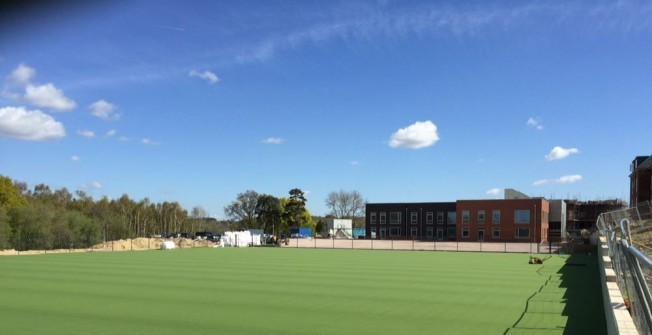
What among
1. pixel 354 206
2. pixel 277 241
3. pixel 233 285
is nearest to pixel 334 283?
pixel 233 285

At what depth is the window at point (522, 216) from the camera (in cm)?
8331

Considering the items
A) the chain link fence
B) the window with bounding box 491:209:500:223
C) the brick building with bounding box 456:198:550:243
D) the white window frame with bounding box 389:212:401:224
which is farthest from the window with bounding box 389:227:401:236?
the chain link fence

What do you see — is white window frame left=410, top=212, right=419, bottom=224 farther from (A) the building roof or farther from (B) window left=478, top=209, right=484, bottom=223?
(A) the building roof

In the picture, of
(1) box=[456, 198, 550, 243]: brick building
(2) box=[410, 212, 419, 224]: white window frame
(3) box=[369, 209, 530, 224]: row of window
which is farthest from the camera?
(2) box=[410, 212, 419, 224]: white window frame

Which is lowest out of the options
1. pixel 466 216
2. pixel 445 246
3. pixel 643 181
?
pixel 445 246

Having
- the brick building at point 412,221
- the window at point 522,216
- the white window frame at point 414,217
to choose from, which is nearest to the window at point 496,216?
the window at point 522,216

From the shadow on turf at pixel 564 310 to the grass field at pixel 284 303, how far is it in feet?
0.14

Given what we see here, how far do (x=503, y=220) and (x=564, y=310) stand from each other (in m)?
75.8

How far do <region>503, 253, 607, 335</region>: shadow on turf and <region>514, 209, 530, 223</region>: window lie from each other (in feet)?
215

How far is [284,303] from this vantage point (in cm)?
1452

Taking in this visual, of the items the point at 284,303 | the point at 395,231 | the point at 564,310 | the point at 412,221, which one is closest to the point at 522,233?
the point at 412,221

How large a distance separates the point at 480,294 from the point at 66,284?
563 inches

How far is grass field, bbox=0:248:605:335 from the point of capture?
11.0 meters

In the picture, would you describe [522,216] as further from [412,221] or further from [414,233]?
[412,221]
